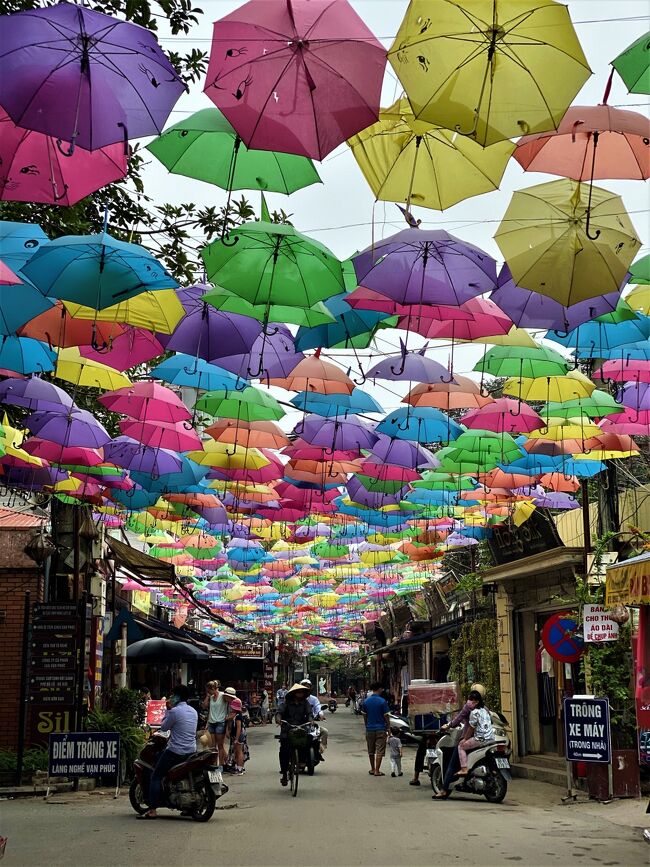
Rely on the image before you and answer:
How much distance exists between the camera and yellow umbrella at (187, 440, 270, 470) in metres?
12.3

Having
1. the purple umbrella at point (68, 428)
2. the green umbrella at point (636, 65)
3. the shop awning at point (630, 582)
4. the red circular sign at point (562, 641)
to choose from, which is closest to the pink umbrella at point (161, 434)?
the purple umbrella at point (68, 428)

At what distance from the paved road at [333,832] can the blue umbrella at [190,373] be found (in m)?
4.59

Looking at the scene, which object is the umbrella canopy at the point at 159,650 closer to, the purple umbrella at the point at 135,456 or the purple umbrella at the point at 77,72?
the purple umbrella at the point at 135,456

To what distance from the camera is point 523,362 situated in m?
9.16

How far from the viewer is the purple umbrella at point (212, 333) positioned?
28.0 ft

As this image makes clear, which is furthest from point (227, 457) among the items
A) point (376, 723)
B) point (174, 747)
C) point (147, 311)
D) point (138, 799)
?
point (376, 723)

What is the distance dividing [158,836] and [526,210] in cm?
705

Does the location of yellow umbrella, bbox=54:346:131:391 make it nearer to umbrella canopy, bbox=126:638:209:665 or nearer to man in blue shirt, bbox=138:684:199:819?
man in blue shirt, bbox=138:684:199:819

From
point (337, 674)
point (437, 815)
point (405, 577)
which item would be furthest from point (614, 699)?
point (337, 674)

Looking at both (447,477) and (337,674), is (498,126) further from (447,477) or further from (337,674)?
(337,674)

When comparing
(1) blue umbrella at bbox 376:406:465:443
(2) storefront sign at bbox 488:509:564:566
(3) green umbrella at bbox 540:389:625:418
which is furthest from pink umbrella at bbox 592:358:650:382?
(2) storefront sign at bbox 488:509:564:566

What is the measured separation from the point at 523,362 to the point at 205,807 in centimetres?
614

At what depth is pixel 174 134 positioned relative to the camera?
6.42m

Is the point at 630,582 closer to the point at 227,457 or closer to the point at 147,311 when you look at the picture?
the point at 147,311
